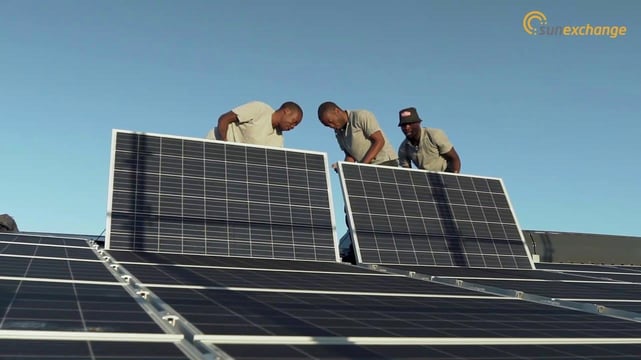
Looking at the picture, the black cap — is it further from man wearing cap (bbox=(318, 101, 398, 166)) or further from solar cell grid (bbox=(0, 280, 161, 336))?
solar cell grid (bbox=(0, 280, 161, 336))

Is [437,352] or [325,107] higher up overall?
[325,107]

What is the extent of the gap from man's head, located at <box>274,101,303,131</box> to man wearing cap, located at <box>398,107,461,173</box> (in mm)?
2369

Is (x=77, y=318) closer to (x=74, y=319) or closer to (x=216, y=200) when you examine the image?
(x=74, y=319)

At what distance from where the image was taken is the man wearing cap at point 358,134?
13.4 metres

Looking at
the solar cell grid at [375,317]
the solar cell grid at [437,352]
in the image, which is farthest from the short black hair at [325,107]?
the solar cell grid at [437,352]

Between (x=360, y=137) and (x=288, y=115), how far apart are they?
1.86m

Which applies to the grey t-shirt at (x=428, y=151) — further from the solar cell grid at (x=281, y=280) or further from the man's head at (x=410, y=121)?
the solar cell grid at (x=281, y=280)

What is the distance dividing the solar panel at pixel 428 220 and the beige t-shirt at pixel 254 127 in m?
1.92

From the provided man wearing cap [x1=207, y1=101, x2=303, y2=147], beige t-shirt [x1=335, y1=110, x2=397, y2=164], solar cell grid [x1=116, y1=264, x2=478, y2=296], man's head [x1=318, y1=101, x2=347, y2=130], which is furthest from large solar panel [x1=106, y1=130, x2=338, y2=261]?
solar cell grid [x1=116, y1=264, x2=478, y2=296]

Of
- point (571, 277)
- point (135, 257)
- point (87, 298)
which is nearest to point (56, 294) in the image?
point (87, 298)

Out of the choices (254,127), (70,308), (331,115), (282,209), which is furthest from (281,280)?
(331,115)

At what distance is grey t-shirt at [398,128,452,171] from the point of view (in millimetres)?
13766

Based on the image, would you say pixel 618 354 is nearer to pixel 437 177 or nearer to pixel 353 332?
pixel 353 332

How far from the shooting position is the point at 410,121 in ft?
43.9
